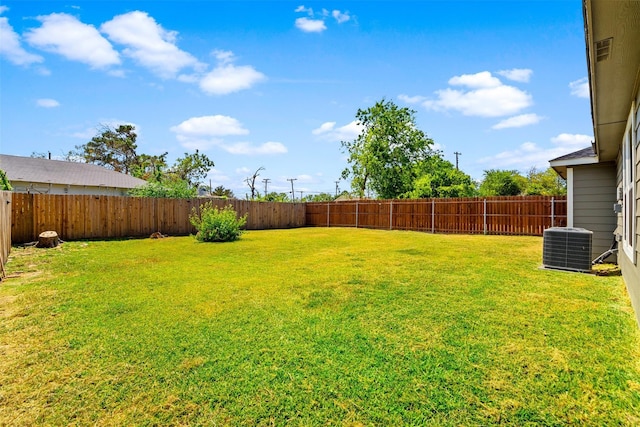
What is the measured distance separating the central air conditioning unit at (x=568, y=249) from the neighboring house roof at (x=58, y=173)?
21.7 meters

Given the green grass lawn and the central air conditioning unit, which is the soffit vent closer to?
the green grass lawn

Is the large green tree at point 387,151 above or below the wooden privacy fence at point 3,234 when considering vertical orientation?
above

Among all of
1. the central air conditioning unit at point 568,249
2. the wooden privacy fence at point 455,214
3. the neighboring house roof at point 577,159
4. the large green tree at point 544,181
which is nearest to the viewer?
the central air conditioning unit at point 568,249

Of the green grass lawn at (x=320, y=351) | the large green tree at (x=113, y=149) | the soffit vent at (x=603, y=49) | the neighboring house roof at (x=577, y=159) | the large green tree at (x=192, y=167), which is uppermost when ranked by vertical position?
the large green tree at (x=113, y=149)

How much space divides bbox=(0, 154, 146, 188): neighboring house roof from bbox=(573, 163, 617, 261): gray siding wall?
Answer: 22.1m

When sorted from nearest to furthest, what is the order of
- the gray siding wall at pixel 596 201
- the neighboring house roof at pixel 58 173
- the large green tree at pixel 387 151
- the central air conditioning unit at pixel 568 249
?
the central air conditioning unit at pixel 568 249 < the gray siding wall at pixel 596 201 < the neighboring house roof at pixel 58 173 < the large green tree at pixel 387 151

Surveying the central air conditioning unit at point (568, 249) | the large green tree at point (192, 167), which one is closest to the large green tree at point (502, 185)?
the central air conditioning unit at point (568, 249)

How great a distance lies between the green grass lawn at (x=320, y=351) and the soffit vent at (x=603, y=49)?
2.28 metres

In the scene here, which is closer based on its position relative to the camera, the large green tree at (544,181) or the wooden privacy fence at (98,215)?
the wooden privacy fence at (98,215)

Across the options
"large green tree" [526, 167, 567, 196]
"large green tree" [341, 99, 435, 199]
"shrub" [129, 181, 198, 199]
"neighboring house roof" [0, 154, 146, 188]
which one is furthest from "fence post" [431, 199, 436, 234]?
"neighboring house roof" [0, 154, 146, 188]

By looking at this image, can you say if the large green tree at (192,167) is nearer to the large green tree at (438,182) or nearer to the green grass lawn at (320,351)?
the large green tree at (438,182)

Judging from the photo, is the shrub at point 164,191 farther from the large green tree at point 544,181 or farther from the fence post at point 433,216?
the large green tree at point 544,181

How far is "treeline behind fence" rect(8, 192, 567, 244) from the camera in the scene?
9773 millimetres

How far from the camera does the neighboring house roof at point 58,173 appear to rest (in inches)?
670
